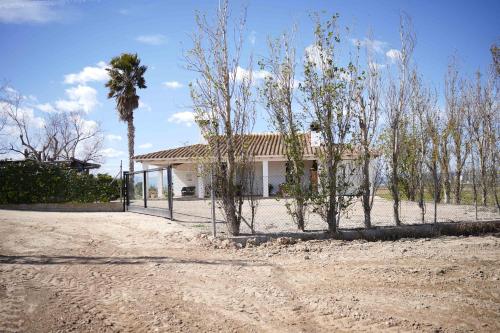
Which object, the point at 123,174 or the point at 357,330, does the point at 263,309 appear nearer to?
the point at 357,330

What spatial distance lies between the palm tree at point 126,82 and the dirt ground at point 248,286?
18.8 meters

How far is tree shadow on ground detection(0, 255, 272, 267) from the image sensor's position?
5.52 metres

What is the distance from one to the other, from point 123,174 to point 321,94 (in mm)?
8954

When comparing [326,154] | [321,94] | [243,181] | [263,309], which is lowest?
[263,309]

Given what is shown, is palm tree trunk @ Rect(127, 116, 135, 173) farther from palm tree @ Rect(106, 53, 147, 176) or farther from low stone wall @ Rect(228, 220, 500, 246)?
low stone wall @ Rect(228, 220, 500, 246)

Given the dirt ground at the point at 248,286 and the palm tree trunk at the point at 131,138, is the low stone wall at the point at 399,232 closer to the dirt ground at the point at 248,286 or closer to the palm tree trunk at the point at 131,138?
the dirt ground at the point at 248,286

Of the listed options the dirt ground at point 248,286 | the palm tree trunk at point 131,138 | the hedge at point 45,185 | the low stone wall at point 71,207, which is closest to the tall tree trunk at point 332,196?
the dirt ground at point 248,286

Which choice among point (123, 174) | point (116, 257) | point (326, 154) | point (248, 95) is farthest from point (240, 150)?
point (123, 174)

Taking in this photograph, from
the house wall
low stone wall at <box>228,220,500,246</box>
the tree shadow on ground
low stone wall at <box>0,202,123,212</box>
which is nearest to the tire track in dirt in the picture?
the tree shadow on ground

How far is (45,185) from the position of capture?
48.1 feet

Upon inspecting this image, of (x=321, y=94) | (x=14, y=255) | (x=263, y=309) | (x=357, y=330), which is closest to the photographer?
(x=357, y=330)

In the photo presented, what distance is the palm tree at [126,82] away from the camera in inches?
952

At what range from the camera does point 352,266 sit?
530 centimetres

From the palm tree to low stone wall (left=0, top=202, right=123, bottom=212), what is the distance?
32.5 feet
